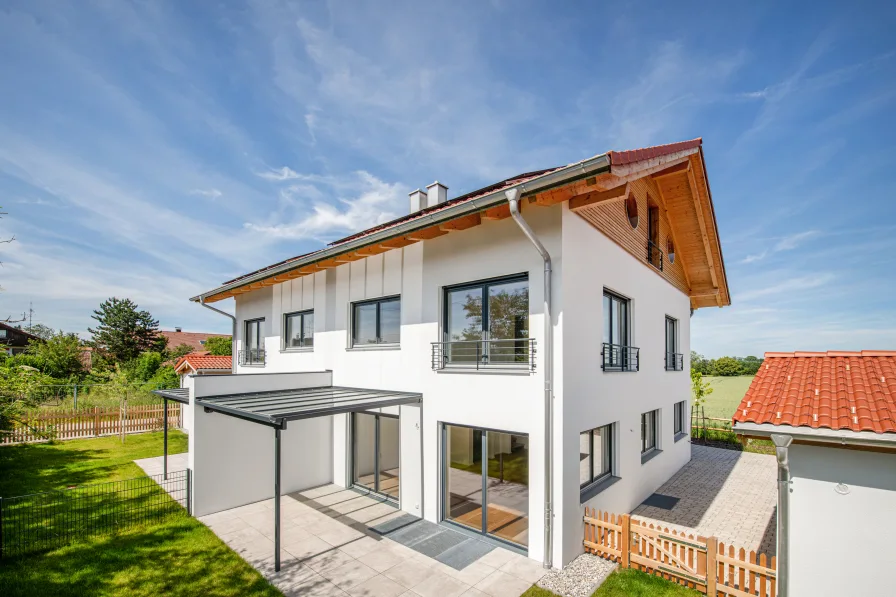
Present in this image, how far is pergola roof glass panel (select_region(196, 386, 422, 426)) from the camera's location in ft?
23.4

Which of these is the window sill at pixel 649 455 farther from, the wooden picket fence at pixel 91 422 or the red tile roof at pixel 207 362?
the wooden picket fence at pixel 91 422

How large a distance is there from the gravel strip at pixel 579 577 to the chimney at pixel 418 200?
10.3 m

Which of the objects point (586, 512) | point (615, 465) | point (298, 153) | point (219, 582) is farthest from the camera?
point (298, 153)

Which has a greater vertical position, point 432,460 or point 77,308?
point 77,308

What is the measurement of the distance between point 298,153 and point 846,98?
16882mm

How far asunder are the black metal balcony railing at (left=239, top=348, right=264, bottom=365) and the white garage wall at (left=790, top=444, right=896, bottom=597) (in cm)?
1449

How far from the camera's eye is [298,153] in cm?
1524

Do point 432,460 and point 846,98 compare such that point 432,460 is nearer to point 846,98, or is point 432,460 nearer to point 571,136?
point 571,136

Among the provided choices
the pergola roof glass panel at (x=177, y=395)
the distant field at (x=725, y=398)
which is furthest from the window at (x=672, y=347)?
the pergola roof glass panel at (x=177, y=395)

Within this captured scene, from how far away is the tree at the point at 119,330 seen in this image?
131 feet

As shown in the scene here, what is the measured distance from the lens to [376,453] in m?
10.0

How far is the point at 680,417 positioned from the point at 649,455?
4.34m

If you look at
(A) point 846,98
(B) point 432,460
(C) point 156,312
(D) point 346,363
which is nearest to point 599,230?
(B) point 432,460

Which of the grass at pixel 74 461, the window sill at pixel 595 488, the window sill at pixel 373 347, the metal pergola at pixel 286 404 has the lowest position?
the grass at pixel 74 461
